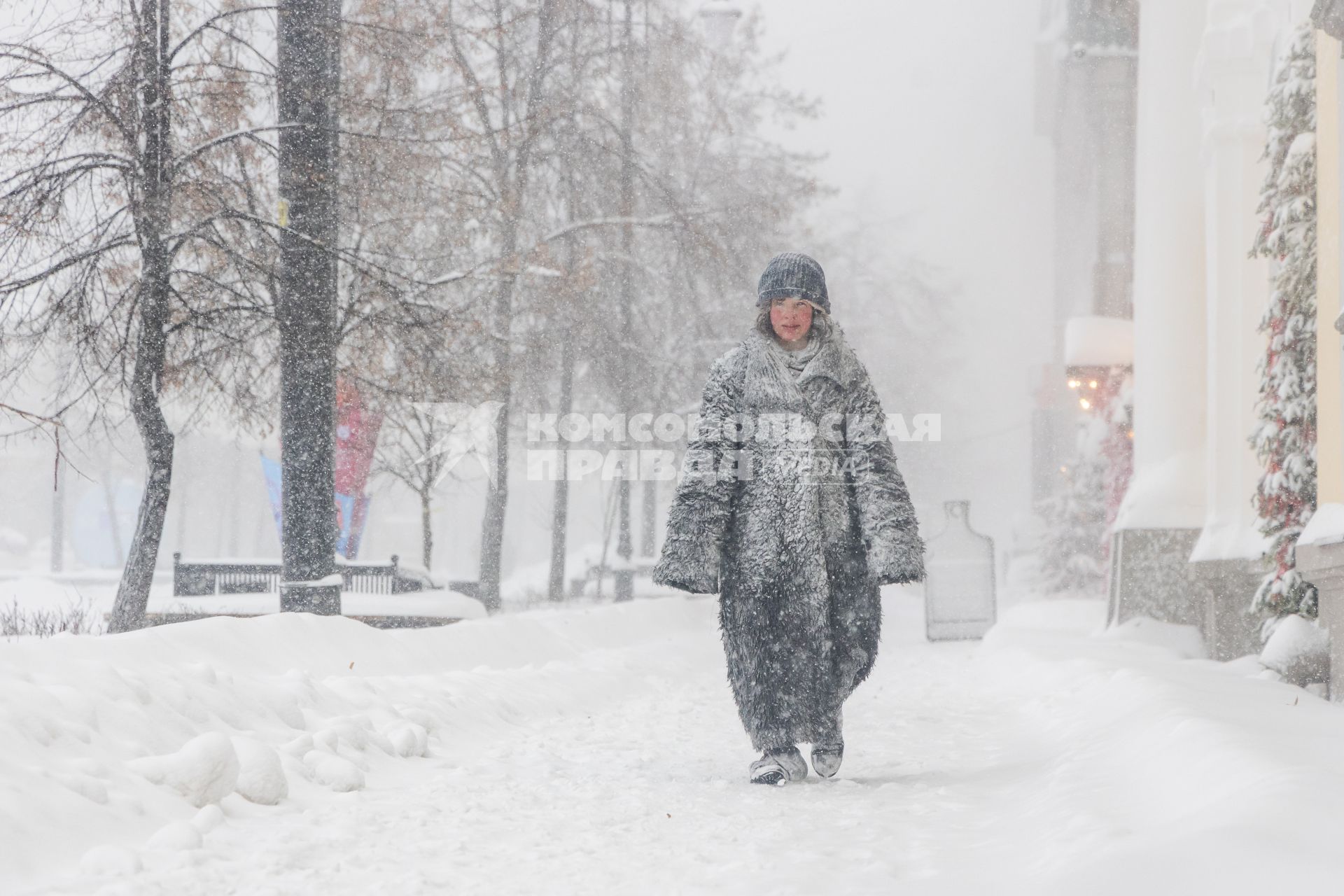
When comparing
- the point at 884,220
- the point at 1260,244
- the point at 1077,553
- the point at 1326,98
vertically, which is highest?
the point at 884,220

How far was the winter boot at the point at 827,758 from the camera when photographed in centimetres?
513

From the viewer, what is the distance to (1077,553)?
30.9m

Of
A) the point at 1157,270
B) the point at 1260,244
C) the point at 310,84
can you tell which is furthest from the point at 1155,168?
the point at 310,84

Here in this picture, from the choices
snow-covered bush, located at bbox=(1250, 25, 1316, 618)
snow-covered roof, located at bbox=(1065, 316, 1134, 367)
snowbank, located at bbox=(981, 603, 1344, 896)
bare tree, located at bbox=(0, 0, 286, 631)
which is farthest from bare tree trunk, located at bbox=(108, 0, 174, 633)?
snow-covered roof, located at bbox=(1065, 316, 1134, 367)

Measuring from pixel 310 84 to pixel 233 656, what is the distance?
4.55 metres

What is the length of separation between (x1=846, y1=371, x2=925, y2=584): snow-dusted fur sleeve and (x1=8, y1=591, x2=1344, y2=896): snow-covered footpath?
794 millimetres

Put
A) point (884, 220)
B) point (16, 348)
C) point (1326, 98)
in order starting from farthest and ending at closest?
point (884, 220) < point (16, 348) < point (1326, 98)

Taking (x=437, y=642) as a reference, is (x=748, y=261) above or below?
above

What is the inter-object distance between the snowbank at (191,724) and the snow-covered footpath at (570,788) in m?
0.01

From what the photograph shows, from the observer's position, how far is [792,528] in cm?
522

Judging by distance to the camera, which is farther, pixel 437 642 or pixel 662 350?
pixel 662 350

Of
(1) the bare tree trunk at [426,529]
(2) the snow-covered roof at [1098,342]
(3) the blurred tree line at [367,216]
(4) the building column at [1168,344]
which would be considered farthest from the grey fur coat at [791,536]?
(1) the bare tree trunk at [426,529]

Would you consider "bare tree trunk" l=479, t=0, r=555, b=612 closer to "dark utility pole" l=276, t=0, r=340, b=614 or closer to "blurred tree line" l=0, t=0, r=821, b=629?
"blurred tree line" l=0, t=0, r=821, b=629

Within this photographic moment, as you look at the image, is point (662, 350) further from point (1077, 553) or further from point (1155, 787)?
point (1155, 787)
